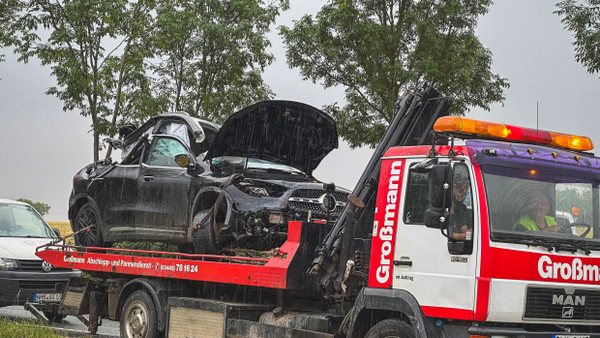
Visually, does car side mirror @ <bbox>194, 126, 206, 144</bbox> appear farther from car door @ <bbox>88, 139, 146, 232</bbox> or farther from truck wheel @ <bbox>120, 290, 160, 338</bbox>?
truck wheel @ <bbox>120, 290, 160, 338</bbox>

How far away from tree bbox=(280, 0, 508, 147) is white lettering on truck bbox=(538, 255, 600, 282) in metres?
11.5

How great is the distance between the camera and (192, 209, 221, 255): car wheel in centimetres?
927

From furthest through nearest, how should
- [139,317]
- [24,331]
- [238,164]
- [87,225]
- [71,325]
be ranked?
[71,325] → [87,225] → [238,164] → [139,317] → [24,331]

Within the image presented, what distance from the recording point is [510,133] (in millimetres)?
7145

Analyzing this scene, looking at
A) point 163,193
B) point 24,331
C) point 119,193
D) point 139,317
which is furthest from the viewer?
point 119,193

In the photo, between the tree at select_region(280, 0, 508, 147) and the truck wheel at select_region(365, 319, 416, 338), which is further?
the tree at select_region(280, 0, 508, 147)

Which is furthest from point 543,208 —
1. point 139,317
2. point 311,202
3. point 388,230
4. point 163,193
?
point 139,317

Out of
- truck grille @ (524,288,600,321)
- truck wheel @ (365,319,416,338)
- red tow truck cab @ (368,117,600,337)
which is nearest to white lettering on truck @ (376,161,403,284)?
red tow truck cab @ (368,117,600,337)

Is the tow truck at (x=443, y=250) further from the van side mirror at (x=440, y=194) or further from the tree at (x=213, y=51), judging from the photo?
the tree at (x=213, y=51)

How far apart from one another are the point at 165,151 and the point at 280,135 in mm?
1631

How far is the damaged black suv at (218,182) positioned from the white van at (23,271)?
1.34 metres

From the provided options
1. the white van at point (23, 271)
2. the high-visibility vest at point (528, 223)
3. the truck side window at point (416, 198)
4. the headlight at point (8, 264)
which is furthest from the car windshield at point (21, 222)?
the high-visibility vest at point (528, 223)

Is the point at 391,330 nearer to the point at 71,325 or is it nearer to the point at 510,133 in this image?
the point at 510,133

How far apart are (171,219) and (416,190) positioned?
4.18m
